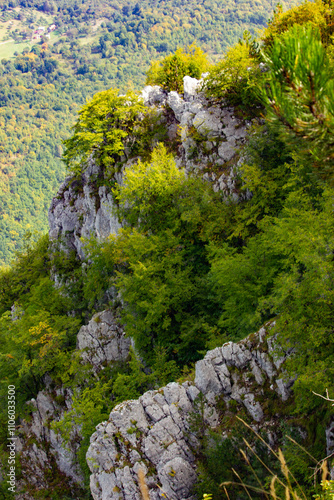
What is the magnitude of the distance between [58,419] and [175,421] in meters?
15.3

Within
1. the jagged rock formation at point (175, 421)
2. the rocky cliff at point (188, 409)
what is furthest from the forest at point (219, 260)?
the jagged rock formation at point (175, 421)

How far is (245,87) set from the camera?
19406mm

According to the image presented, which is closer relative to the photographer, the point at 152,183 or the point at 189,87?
the point at 152,183

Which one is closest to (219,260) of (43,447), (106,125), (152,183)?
(152,183)

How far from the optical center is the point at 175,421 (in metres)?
10.8

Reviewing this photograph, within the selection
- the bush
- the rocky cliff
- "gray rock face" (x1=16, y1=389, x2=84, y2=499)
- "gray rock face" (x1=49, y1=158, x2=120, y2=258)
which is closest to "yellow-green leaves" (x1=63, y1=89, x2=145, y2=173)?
"gray rock face" (x1=49, y1=158, x2=120, y2=258)

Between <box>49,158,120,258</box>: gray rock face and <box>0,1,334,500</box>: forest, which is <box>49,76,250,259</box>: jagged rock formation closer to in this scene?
<box>49,158,120,258</box>: gray rock face

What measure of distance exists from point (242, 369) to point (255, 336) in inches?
46.6

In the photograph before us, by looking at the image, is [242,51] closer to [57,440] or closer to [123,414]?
[123,414]

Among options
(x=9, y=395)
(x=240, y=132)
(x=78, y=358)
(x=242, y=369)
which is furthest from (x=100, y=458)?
(x=240, y=132)

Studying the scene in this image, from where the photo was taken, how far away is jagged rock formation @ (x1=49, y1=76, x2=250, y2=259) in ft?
65.8

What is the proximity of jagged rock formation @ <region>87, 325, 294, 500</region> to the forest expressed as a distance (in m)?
0.61

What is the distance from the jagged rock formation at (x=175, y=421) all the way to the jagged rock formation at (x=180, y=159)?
9998 millimetres

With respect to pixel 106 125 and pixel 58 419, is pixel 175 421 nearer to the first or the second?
pixel 58 419
